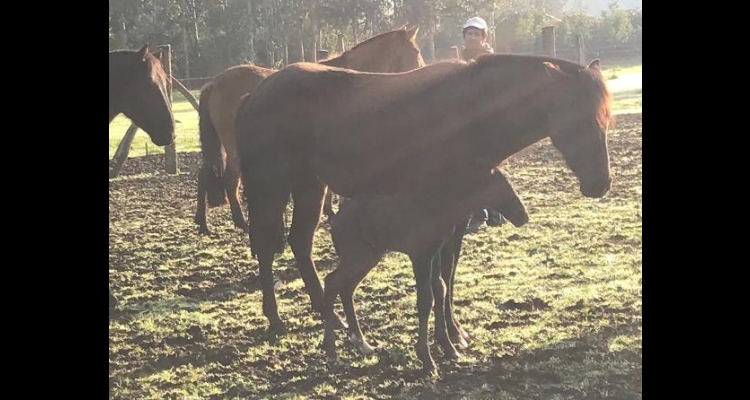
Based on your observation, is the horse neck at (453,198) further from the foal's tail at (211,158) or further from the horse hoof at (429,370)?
the foal's tail at (211,158)

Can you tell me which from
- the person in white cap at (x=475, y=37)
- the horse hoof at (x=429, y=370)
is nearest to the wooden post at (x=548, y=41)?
the person in white cap at (x=475, y=37)

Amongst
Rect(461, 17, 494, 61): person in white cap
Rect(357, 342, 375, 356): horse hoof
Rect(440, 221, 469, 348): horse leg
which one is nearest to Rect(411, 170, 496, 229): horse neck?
Rect(440, 221, 469, 348): horse leg

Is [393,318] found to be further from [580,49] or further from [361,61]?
[580,49]

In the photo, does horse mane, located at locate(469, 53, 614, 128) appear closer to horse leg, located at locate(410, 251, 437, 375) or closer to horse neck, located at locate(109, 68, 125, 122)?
horse leg, located at locate(410, 251, 437, 375)

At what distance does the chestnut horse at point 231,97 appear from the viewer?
5.71 metres

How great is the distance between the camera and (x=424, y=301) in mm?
3570

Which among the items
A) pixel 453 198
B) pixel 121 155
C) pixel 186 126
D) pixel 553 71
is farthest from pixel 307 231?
pixel 186 126

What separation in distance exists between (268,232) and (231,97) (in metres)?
2.28

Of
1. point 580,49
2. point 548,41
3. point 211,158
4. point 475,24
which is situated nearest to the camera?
point 475,24

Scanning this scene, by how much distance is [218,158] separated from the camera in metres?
5.81
